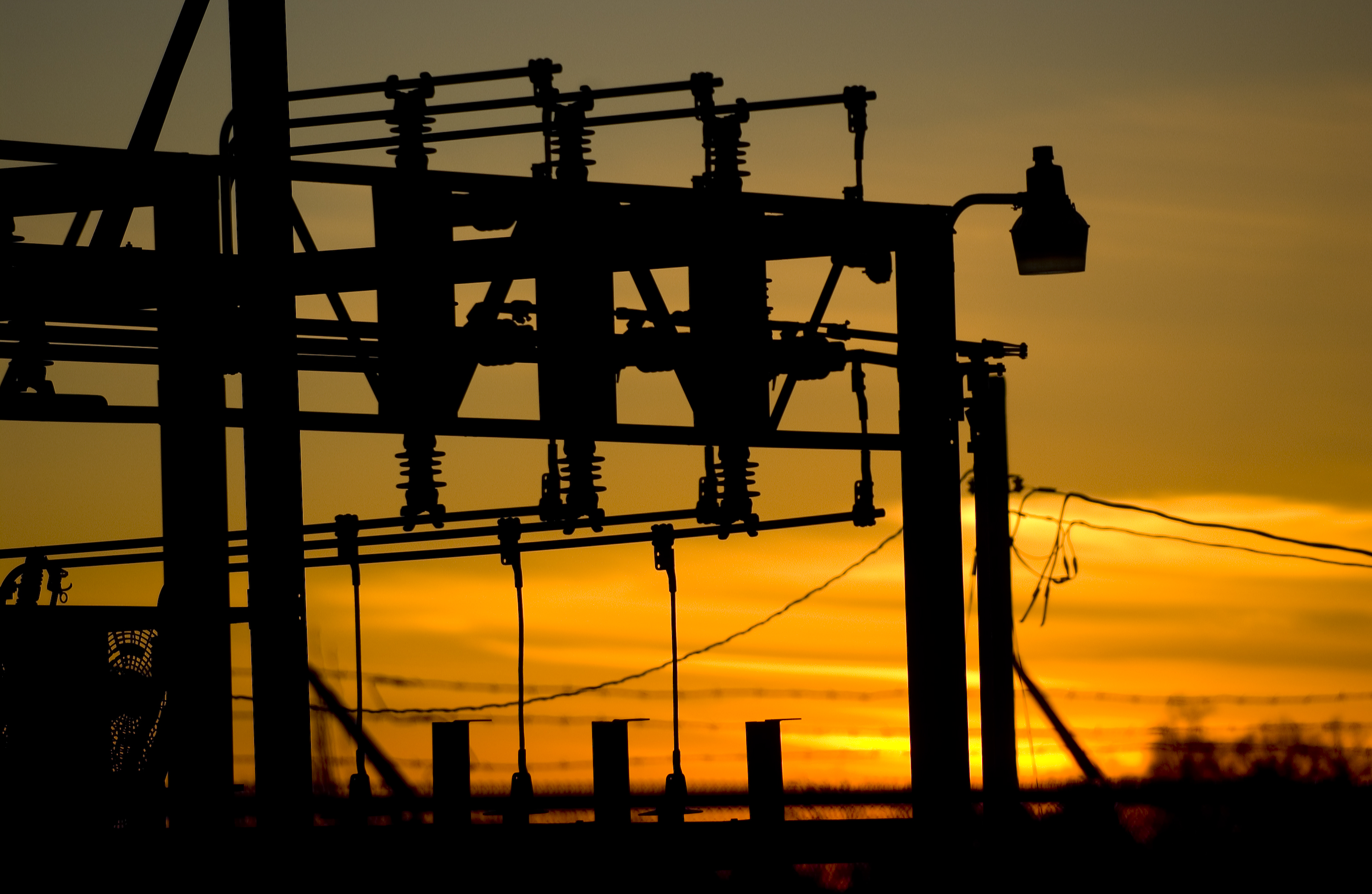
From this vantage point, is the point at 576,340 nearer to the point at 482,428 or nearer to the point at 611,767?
the point at 482,428

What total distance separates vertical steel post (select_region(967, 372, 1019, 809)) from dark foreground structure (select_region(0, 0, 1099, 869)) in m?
2.62

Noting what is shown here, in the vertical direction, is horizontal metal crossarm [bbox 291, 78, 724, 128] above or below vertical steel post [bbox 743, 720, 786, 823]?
above

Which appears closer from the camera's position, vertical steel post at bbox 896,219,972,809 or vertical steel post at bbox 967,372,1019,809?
vertical steel post at bbox 896,219,972,809

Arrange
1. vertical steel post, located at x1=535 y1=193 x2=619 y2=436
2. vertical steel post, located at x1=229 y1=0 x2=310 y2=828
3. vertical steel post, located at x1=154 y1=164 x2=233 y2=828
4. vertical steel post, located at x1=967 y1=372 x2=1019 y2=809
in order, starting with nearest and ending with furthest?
vertical steel post, located at x1=229 y1=0 x2=310 y2=828 < vertical steel post, located at x1=154 y1=164 x2=233 y2=828 < vertical steel post, located at x1=535 y1=193 x2=619 y2=436 < vertical steel post, located at x1=967 y1=372 x2=1019 y2=809

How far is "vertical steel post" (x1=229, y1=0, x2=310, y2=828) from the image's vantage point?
747 cm

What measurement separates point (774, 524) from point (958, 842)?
123 inches

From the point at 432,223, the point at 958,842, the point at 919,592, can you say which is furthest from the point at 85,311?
the point at 958,842

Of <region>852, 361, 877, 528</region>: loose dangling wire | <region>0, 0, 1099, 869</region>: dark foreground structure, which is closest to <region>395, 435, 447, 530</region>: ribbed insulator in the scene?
<region>0, 0, 1099, 869</region>: dark foreground structure

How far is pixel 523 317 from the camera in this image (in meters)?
10.3

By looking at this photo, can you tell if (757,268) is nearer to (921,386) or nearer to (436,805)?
(921,386)

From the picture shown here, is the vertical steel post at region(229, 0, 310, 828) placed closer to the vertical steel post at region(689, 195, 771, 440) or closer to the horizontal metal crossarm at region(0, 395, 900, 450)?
the horizontal metal crossarm at region(0, 395, 900, 450)

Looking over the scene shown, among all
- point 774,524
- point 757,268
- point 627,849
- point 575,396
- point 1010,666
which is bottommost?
point 627,849

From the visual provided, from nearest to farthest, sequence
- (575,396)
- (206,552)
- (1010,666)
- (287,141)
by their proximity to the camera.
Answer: (287,141)
(206,552)
(575,396)
(1010,666)

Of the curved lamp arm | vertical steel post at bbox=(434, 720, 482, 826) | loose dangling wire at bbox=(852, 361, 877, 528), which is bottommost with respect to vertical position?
vertical steel post at bbox=(434, 720, 482, 826)
